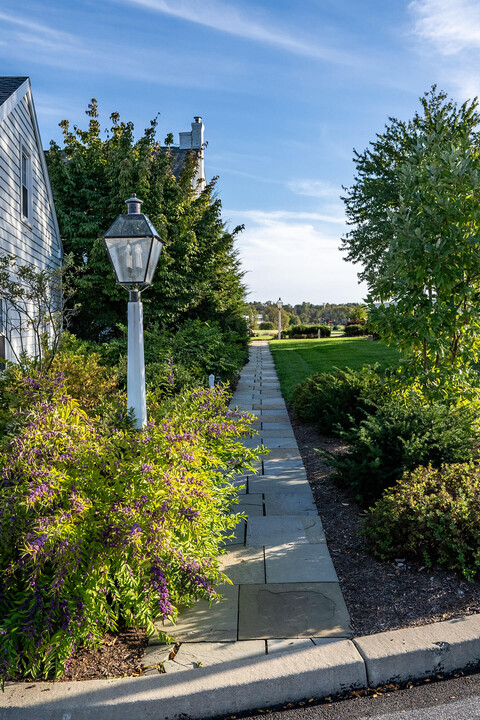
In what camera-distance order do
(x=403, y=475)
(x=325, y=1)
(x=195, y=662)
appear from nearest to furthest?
(x=195, y=662) → (x=403, y=475) → (x=325, y=1)

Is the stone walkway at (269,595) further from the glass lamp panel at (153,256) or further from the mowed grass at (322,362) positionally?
the mowed grass at (322,362)

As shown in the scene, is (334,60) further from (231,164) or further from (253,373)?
(253,373)

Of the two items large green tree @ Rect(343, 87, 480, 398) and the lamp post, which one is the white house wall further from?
large green tree @ Rect(343, 87, 480, 398)

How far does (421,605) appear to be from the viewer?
10.5 feet

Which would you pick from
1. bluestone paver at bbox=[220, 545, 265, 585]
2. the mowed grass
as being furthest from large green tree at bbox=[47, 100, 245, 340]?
bluestone paver at bbox=[220, 545, 265, 585]

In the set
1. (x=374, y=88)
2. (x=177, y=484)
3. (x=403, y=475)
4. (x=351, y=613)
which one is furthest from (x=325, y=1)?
(x=351, y=613)

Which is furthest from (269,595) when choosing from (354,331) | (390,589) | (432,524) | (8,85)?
(354,331)

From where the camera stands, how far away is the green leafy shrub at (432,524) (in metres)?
3.57

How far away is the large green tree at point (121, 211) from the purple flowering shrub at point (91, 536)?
10.1 meters

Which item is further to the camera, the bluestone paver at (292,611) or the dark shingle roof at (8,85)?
the dark shingle roof at (8,85)

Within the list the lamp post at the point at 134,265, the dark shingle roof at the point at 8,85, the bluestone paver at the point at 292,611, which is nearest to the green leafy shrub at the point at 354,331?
the dark shingle roof at the point at 8,85

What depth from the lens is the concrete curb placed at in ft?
8.10

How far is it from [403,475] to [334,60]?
707cm

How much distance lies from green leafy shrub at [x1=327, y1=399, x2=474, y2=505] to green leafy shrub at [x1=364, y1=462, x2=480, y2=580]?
0.60 m
